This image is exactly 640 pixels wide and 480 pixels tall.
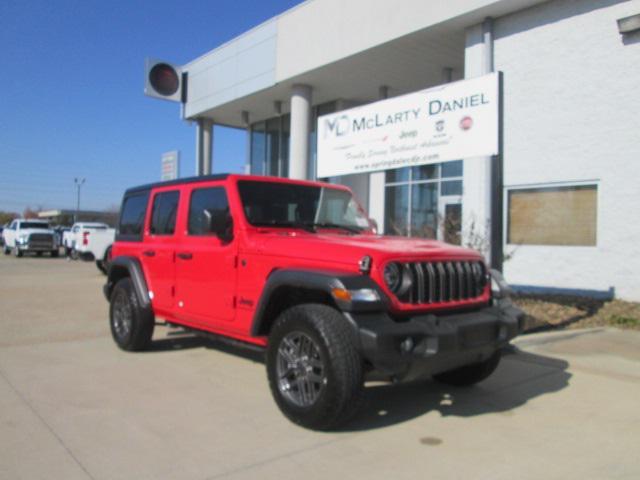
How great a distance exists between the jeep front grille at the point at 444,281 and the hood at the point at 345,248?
0.22 ft

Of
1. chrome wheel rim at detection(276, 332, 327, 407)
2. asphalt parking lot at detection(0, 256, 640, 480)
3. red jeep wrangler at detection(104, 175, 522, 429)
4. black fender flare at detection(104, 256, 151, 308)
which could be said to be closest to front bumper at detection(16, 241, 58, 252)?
asphalt parking lot at detection(0, 256, 640, 480)

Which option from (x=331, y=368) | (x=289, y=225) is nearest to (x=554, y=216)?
(x=289, y=225)

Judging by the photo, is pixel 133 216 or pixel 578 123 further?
pixel 578 123

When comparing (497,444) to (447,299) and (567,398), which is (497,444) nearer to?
(447,299)

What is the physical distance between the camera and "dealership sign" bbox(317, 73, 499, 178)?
8078 millimetres

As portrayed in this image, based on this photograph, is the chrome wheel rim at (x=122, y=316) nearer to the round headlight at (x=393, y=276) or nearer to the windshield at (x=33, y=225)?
the round headlight at (x=393, y=276)

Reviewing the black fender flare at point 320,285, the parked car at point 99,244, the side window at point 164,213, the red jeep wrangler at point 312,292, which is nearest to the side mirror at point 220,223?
the red jeep wrangler at point 312,292

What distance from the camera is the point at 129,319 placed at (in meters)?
6.47

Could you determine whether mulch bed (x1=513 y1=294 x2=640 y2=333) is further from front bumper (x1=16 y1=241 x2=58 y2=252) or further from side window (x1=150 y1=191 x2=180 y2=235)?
front bumper (x1=16 y1=241 x2=58 y2=252)

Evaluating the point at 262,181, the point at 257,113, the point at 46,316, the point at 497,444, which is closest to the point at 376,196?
the point at 257,113

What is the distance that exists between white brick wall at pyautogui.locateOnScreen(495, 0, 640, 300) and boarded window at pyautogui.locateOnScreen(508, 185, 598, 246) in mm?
197

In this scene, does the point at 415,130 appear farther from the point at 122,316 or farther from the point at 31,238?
the point at 31,238

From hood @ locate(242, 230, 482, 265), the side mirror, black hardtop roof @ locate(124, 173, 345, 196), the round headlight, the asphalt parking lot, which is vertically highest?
black hardtop roof @ locate(124, 173, 345, 196)

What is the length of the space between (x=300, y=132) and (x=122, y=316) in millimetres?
12608
